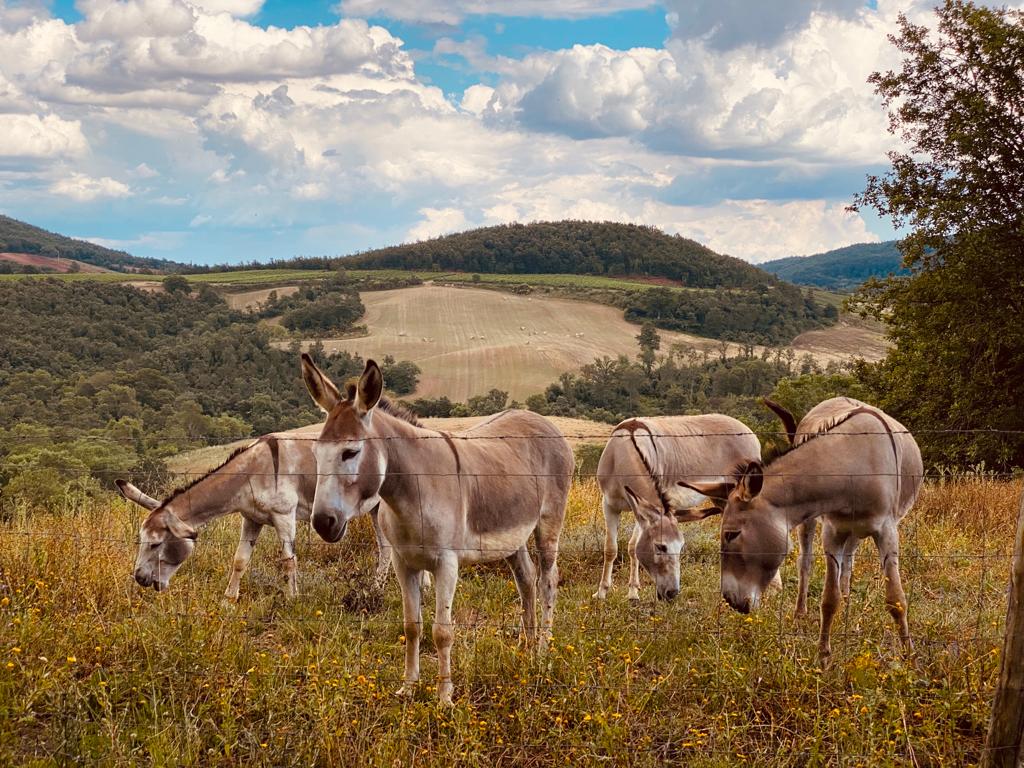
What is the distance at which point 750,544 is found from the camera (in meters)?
5.64

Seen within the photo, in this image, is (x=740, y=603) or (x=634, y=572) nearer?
(x=740, y=603)

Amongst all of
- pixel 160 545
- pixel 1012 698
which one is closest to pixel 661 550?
pixel 1012 698

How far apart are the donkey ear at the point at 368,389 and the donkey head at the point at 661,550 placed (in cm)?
314

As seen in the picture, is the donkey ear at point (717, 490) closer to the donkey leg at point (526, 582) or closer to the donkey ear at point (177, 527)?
the donkey leg at point (526, 582)

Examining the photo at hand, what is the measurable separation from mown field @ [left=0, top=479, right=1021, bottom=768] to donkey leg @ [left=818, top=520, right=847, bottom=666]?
10 centimetres

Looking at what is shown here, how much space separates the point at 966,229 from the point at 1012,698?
18710 mm

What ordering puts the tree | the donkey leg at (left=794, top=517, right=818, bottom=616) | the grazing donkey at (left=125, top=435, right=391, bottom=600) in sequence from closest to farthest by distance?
the donkey leg at (left=794, top=517, right=818, bottom=616), the grazing donkey at (left=125, top=435, right=391, bottom=600), the tree

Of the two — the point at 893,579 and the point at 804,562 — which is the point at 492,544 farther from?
the point at 804,562

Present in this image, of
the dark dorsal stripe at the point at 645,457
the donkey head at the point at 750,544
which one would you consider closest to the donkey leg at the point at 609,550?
the dark dorsal stripe at the point at 645,457

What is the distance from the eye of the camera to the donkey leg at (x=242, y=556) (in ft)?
25.7

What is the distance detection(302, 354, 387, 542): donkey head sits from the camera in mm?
4711

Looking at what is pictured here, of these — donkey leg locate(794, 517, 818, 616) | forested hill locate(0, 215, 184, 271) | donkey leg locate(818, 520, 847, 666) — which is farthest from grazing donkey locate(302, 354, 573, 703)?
forested hill locate(0, 215, 184, 271)

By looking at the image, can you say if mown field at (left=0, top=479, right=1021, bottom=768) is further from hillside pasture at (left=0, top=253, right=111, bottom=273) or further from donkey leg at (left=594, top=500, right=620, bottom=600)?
hillside pasture at (left=0, top=253, right=111, bottom=273)

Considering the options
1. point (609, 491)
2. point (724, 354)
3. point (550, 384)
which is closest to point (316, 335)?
point (550, 384)
